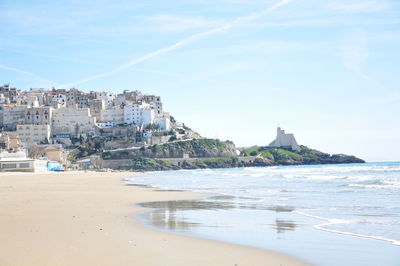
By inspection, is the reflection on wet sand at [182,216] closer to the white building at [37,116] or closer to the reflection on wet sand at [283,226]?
the reflection on wet sand at [283,226]

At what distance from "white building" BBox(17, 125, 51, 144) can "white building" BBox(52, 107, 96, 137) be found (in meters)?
3.20

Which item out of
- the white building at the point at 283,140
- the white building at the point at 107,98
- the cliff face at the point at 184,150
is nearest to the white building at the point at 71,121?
the cliff face at the point at 184,150

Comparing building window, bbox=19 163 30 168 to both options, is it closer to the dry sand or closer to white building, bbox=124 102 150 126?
white building, bbox=124 102 150 126

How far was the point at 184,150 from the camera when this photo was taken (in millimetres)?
94375

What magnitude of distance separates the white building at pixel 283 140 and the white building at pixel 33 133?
55.5 meters

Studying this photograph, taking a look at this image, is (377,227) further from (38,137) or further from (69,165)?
(38,137)

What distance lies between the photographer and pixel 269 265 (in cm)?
716

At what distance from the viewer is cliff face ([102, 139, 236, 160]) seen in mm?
89438

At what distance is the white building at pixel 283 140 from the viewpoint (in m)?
119

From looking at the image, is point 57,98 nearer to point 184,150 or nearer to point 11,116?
point 11,116

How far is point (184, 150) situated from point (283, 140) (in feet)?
116

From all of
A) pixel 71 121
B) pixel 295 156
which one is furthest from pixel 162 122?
pixel 295 156

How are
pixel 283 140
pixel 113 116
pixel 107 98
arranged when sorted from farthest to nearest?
pixel 283 140 < pixel 107 98 < pixel 113 116

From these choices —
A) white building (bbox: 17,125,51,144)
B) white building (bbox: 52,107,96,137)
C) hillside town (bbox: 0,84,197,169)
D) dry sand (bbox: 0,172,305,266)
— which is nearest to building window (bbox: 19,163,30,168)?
hillside town (bbox: 0,84,197,169)
